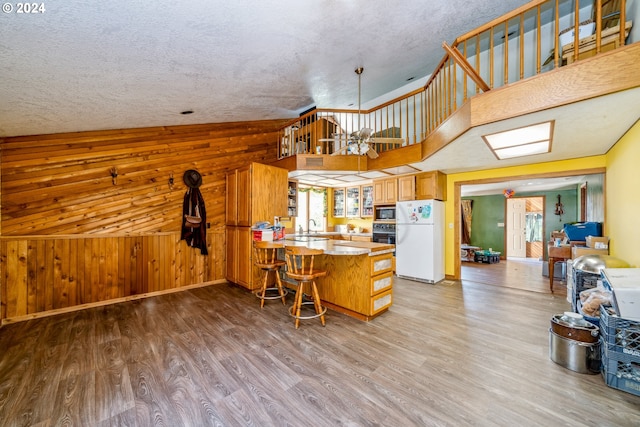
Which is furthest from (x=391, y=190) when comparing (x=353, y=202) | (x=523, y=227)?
(x=523, y=227)

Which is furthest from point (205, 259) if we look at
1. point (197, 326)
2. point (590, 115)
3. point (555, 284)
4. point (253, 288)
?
point (555, 284)

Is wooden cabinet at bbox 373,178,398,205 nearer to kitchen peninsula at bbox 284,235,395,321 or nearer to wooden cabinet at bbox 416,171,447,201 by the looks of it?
wooden cabinet at bbox 416,171,447,201

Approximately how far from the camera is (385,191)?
18.6 ft

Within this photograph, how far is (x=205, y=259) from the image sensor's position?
473 centimetres

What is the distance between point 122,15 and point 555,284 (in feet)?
24.0

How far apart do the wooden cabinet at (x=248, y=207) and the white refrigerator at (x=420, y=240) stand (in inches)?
98.6

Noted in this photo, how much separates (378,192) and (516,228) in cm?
597

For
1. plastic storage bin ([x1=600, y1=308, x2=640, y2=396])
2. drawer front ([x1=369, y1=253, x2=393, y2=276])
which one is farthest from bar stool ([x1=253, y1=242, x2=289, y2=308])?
plastic storage bin ([x1=600, y1=308, x2=640, y2=396])

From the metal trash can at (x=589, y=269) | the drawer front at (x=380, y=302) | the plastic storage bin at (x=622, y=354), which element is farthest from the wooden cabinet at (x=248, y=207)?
the metal trash can at (x=589, y=269)

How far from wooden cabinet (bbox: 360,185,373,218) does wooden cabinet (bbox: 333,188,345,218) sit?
0.72m

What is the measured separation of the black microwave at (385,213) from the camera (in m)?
5.55

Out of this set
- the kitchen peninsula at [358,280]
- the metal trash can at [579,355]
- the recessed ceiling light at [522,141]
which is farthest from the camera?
the kitchen peninsula at [358,280]

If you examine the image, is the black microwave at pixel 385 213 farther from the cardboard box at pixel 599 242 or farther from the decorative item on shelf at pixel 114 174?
the decorative item on shelf at pixel 114 174

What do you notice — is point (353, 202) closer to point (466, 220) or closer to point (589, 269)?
point (589, 269)
